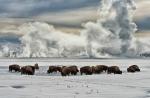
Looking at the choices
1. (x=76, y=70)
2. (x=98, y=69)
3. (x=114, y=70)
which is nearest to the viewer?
(x=76, y=70)

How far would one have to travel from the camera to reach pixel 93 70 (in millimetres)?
54656

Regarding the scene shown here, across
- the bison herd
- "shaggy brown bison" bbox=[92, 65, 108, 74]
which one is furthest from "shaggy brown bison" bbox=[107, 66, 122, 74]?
"shaggy brown bison" bbox=[92, 65, 108, 74]

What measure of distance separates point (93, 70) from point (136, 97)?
3236cm

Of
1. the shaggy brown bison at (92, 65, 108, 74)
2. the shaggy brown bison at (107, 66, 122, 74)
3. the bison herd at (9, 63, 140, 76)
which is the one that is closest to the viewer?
the bison herd at (9, 63, 140, 76)

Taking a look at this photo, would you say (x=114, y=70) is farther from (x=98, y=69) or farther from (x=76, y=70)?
(x=76, y=70)

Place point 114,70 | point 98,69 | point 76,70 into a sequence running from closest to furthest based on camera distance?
point 76,70 → point 114,70 → point 98,69

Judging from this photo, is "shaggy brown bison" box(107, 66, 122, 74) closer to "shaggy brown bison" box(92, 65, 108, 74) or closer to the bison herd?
the bison herd

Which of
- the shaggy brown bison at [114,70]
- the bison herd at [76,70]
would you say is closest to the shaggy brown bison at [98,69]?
the bison herd at [76,70]

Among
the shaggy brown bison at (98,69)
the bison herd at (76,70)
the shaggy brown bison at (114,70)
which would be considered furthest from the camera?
the shaggy brown bison at (98,69)

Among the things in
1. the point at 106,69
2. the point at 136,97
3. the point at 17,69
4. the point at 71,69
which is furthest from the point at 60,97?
the point at 17,69

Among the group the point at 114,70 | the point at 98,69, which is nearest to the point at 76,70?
the point at 98,69

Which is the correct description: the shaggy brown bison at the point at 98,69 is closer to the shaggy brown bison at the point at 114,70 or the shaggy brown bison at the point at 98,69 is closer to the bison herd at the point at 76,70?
the bison herd at the point at 76,70

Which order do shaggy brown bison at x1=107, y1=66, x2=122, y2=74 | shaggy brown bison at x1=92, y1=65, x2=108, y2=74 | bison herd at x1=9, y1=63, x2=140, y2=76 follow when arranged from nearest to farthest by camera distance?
1. bison herd at x1=9, y1=63, x2=140, y2=76
2. shaggy brown bison at x1=107, y1=66, x2=122, y2=74
3. shaggy brown bison at x1=92, y1=65, x2=108, y2=74

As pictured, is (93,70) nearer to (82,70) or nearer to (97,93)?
(82,70)
